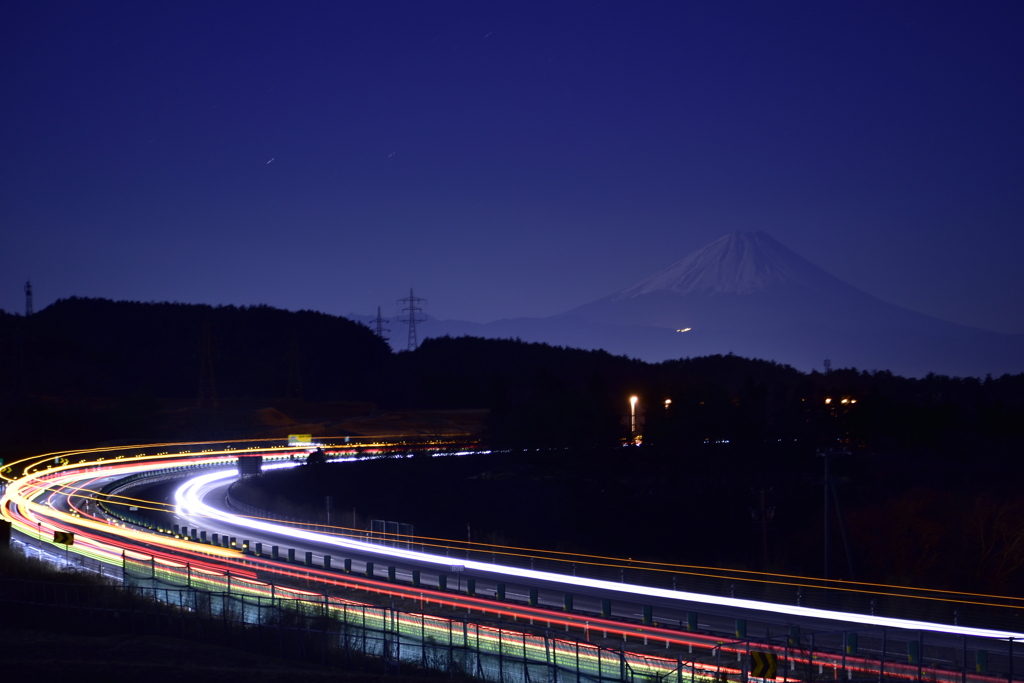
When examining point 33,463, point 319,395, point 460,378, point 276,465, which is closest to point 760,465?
point 276,465

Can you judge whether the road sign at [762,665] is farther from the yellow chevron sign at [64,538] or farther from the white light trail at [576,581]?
the yellow chevron sign at [64,538]

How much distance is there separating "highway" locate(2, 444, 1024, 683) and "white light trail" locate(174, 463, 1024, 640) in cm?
4

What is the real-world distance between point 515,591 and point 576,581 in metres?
2.07

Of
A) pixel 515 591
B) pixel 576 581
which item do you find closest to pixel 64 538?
pixel 515 591

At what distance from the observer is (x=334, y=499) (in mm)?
58469

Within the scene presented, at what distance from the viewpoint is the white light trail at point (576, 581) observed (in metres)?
21.7

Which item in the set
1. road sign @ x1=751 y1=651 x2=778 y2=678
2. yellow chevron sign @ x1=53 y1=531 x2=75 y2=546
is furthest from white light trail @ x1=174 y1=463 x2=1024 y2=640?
yellow chevron sign @ x1=53 y1=531 x2=75 y2=546

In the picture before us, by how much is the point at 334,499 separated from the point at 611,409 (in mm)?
19375

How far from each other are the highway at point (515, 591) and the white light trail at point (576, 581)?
0.14 feet

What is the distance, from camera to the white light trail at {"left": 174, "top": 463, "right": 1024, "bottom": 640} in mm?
21672

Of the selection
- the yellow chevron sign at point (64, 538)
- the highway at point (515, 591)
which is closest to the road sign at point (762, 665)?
the highway at point (515, 591)

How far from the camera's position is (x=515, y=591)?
89.2ft

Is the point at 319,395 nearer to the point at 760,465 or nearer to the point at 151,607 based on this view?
the point at 760,465

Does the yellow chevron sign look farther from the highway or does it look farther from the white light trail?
the white light trail
